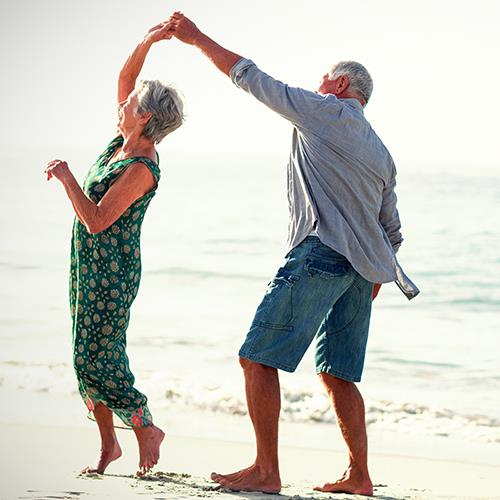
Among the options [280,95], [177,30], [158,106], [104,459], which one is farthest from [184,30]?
[104,459]

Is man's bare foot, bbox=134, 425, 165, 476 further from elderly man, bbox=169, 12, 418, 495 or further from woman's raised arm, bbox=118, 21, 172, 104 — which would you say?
woman's raised arm, bbox=118, 21, 172, 104

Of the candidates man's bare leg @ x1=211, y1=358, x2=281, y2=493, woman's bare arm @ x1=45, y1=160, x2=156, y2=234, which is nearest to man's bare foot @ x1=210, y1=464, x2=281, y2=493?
man's bare leg @ x1=211, y1=358, x2=281, y2=493

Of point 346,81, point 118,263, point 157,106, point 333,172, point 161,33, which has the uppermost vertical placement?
point 161,33

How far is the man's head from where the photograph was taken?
13.8 feet

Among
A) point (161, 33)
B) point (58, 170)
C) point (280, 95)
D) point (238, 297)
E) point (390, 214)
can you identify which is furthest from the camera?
point (238, 297)

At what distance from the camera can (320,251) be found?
157 inches

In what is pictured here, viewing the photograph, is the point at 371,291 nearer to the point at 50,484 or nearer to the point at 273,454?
the point at 273,454

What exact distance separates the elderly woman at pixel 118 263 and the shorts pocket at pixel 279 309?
1.55ft

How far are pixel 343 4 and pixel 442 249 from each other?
11.8 metres

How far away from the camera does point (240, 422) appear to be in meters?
6.40

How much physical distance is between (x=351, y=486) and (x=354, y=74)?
1490 millimetres

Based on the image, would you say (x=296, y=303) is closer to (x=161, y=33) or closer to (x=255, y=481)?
(x=255, y=481)

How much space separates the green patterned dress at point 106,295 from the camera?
4.00 meters

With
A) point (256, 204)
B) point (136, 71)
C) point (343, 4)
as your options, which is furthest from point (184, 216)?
point (136, 71)
